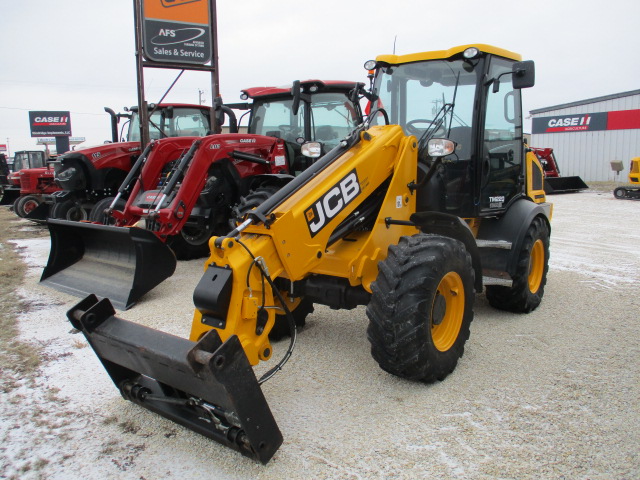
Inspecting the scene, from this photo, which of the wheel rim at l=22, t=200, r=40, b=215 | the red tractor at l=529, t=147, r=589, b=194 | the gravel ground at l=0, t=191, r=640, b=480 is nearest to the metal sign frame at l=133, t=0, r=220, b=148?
the gravel ground at l=0, t=191, r=640, b=480

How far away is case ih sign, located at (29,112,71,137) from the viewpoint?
46.3 meters

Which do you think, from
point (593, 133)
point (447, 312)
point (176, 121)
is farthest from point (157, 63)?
point (593, 133)

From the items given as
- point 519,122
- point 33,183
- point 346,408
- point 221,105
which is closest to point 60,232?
point 221,105

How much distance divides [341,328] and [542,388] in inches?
72.0

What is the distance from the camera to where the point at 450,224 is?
3.93m

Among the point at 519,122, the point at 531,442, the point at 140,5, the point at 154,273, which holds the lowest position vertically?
the point at 531,442

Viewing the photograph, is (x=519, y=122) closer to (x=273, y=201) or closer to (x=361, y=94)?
(x=361, y=94)

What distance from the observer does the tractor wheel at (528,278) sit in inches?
191

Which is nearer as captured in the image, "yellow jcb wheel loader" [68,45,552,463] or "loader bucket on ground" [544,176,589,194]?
"yellow jcb wheel loader" [68,45,552,463]

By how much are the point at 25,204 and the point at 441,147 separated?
12.4 metres

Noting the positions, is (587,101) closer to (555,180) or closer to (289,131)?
(555,180)

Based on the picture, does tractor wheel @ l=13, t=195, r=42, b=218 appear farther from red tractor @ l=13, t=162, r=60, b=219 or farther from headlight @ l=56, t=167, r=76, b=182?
headlight @ l=56, t=167, r=76, b=182

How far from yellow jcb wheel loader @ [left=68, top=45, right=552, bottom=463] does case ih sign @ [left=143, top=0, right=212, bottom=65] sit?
5818 mm

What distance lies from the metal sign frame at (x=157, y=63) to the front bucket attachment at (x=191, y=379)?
600 cm
